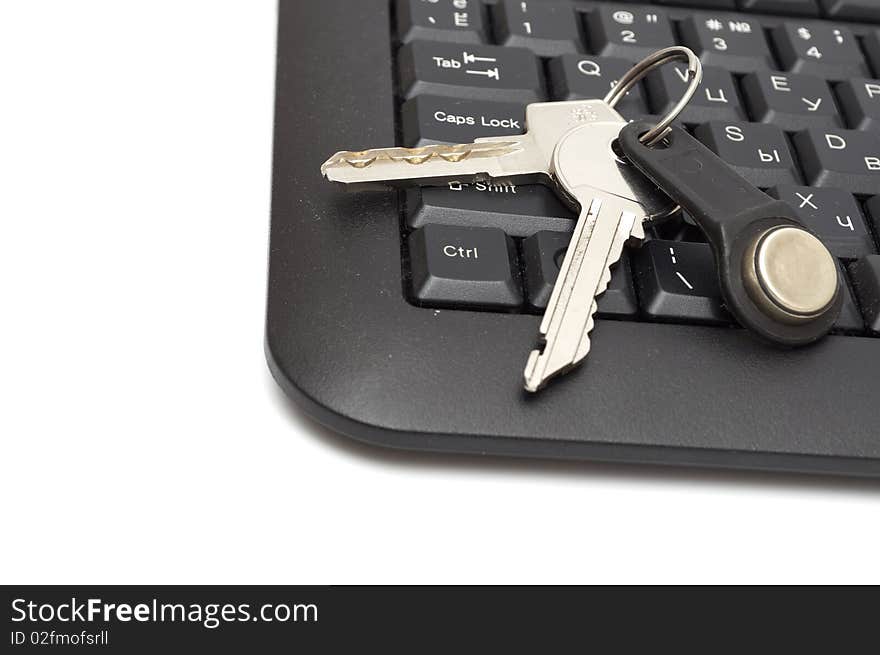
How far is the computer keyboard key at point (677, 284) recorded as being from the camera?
38cm

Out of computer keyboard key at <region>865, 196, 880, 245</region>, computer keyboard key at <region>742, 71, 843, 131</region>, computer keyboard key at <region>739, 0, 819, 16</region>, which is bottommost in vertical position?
computer keyboard key at <region>865, 196, 880, 245</region>

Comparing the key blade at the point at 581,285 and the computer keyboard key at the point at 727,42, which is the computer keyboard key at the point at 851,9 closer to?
the computer keyboard key at the point at 727,42

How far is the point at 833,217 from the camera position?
42 cm

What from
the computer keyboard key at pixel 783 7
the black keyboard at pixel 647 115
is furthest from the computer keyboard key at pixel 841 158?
the computer keyboard key at pixel 783 7

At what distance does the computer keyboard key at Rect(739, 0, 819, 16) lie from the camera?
0.52 meters

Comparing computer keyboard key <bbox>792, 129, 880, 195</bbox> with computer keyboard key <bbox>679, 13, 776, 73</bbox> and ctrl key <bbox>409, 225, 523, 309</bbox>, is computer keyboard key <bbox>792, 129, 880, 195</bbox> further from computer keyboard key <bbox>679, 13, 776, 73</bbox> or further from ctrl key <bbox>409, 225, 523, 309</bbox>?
ctrl key <bbox>409, 225, 523, 309</bbox>

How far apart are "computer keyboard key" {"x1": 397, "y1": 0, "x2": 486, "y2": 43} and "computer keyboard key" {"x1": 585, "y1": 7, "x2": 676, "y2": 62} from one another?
0.06 meters

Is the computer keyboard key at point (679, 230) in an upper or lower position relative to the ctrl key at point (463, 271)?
upper

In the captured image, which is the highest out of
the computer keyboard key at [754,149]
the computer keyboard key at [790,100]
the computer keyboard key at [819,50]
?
the computer keyboard key at [819,50]

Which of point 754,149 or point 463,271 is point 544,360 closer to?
point 463,271

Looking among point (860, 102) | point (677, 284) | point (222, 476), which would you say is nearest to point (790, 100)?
point (860, 102)


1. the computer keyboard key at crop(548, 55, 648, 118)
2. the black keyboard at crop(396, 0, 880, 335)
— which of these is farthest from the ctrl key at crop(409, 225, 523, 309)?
the computer keyboard key at crop(548, 55, 648, 118)

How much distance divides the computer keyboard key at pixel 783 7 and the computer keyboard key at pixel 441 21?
0.15 meters

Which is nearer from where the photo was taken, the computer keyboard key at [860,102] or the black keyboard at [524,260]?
the black keyboard at [524,260]
